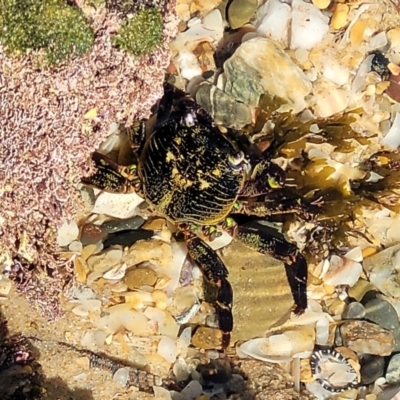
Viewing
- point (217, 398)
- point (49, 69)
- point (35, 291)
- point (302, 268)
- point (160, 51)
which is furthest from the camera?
point (302, 268)

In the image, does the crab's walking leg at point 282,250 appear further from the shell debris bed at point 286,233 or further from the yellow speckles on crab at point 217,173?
the yellow speckles on crab at point 217,173

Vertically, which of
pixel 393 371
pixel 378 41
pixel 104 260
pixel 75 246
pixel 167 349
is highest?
pixel 378 41

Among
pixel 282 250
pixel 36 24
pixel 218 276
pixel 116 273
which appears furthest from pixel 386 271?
pixel 36 24

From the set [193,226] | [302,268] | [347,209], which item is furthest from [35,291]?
[347,209]

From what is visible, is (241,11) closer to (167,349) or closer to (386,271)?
(386,271)

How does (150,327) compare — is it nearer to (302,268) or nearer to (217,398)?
(217,398)

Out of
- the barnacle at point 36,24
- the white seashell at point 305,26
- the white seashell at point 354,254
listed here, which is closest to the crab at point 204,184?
the white seashell at point 354,254
